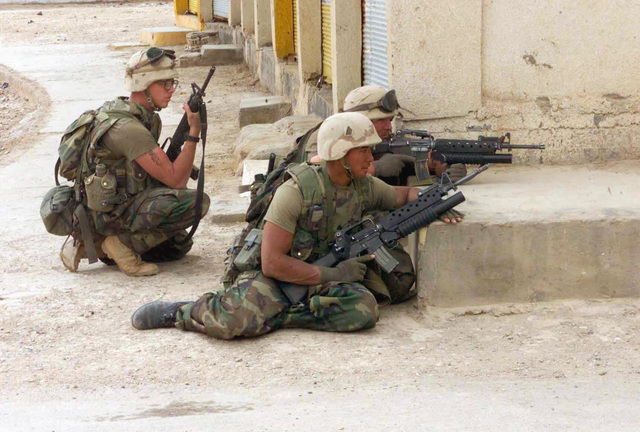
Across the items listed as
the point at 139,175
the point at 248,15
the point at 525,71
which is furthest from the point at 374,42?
the point at 248,15

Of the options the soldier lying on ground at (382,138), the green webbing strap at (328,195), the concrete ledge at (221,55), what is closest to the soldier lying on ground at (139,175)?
the soldier lying on ground at (382,138)

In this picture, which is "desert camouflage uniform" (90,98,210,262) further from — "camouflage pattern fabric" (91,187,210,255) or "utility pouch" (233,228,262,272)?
"utility pouch" (233,228,262,272)

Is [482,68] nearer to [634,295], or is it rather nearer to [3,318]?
[634,295]

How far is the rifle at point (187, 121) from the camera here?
202 inches

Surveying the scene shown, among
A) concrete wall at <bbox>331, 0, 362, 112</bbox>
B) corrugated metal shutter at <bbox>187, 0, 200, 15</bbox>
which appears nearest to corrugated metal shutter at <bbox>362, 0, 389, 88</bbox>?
concrete wall at <bbox>331, 0, 362, 112</bbox>

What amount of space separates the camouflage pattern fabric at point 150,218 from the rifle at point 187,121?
0.29m

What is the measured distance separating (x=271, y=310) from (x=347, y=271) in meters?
0.39

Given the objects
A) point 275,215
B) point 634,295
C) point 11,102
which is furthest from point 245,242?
point 11,102

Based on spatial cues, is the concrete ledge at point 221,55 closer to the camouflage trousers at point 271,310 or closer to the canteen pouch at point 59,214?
the canteen pouch at point 59,214

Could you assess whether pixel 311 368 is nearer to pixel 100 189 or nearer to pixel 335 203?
pixel 335 203

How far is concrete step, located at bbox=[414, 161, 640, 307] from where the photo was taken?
442 centimetres

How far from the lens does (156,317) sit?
443 cm

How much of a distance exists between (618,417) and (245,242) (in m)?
1.89

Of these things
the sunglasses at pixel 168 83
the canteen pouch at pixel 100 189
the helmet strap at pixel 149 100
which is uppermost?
the sunglasses at pixel 168 83
